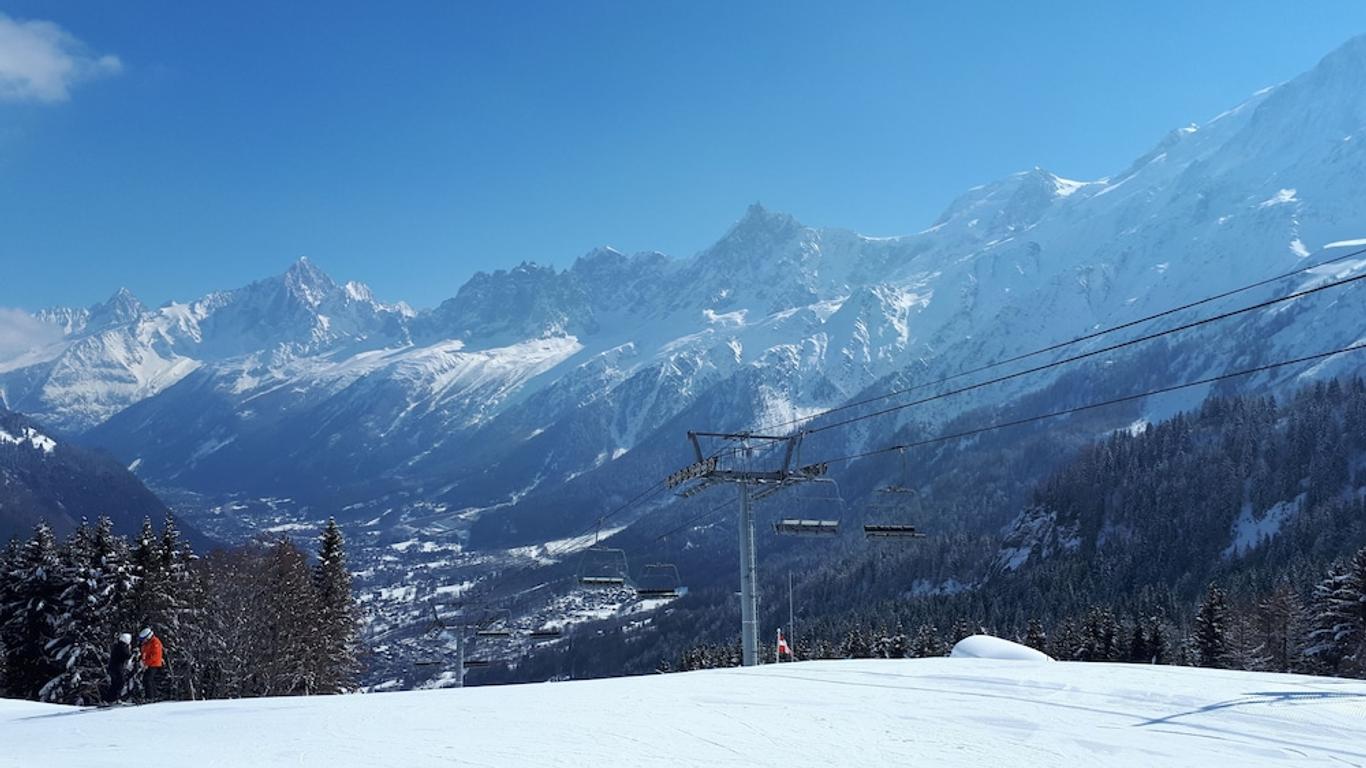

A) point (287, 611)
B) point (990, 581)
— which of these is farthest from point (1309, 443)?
point (287, 611)

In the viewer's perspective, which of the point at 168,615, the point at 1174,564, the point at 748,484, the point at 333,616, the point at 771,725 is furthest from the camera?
the point at 1174,564

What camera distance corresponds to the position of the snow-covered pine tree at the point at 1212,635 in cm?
6450

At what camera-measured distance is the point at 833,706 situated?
2141 cm

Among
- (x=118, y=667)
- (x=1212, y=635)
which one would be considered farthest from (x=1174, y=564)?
(x=118, y=667)

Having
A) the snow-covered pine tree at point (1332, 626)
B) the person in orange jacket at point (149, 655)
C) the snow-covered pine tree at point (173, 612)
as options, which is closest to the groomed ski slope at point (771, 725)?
the person in orange jacket at point (149, 655)

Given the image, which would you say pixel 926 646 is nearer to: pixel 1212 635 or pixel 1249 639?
pixel 1249 639

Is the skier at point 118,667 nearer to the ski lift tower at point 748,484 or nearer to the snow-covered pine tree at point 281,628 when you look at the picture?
the ski lift tower at point 748,484

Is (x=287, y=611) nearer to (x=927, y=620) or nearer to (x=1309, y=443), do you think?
(x=927, y=620)

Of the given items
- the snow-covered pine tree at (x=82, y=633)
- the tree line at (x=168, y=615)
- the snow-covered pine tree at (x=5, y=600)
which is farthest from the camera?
the snow-covered pine tree at (x=5, y=600)

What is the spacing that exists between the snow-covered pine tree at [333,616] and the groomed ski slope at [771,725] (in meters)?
30.1

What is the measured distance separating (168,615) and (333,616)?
8850 millimetres

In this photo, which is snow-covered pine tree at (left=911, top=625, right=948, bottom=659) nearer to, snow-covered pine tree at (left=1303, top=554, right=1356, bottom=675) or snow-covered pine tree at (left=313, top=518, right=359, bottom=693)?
snow-covered pine tree at (left=1303, top=554, right=1356, bottom=675)

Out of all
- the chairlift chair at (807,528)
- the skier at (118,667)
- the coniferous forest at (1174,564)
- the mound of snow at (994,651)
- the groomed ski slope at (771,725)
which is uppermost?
the chairlift chair at (807,528)

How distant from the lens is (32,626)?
49.2m
